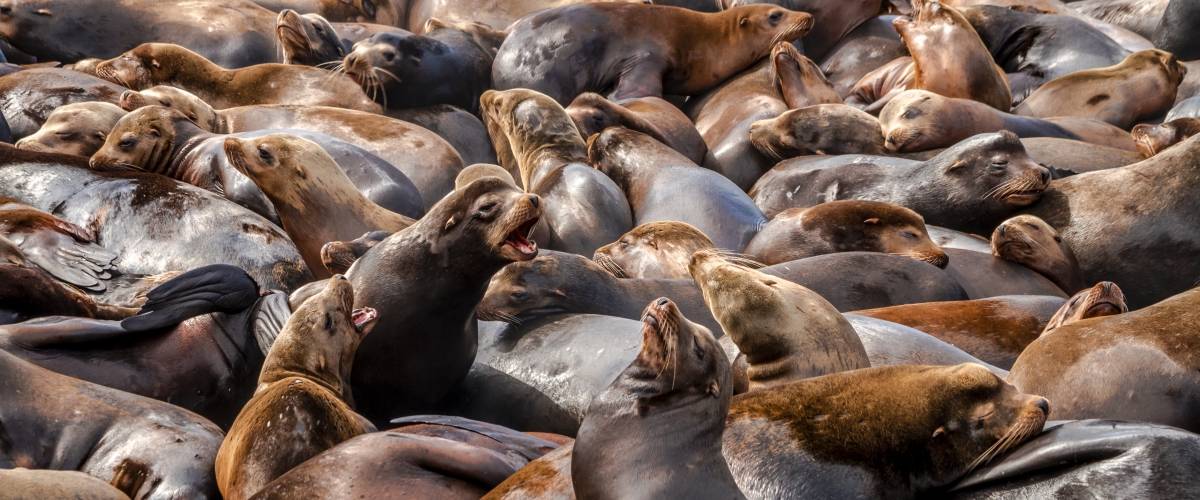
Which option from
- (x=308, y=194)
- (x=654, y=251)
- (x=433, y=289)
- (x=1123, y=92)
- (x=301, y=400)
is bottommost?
(x=1123, y=92)

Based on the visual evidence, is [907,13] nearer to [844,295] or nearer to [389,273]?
[844,295]

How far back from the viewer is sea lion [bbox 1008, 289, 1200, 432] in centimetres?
416

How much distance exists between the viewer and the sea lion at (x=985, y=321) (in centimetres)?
538

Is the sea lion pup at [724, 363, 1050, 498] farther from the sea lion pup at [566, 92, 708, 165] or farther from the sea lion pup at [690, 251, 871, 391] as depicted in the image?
the sea lion pup at [566, 92, 708, 165]

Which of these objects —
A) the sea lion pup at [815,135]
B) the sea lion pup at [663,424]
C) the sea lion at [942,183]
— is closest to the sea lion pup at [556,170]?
the sea lion at [942,183]

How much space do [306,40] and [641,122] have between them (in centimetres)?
233

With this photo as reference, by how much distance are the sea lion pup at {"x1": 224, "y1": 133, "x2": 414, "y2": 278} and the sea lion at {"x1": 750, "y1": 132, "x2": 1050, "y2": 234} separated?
2.20 meters

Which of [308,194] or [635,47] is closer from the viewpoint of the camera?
[308,194]

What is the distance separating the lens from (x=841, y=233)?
6.67 m

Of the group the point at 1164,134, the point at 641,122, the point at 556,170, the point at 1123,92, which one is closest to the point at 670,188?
the point at 556,170

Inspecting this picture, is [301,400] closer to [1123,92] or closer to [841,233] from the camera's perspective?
[841,233]

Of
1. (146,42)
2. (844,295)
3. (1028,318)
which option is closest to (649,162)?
(844,295)

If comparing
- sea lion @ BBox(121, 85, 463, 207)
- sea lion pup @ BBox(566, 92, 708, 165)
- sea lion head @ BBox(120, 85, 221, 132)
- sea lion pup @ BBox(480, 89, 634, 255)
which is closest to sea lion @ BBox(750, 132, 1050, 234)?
sea lion pup @ BBox(566, 92, 708, 165)

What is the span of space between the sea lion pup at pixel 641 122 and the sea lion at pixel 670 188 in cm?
21
